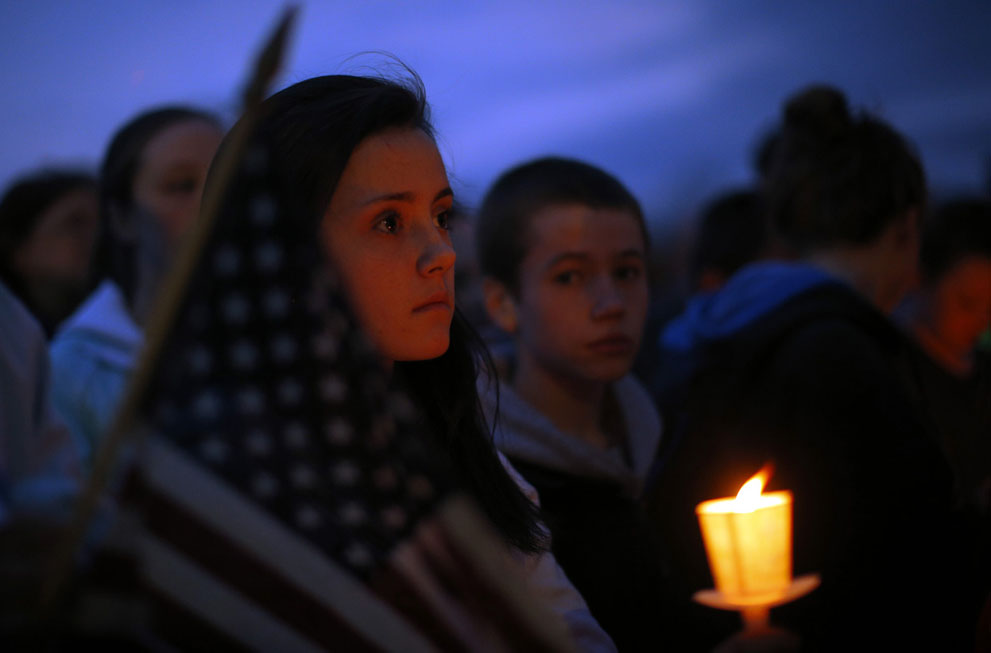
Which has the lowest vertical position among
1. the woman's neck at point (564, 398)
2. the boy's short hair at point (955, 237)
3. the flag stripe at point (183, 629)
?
the woman's neck at point (564, 398)

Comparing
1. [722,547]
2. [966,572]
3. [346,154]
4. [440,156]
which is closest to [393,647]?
[722,547]

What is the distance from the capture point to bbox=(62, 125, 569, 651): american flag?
1.08 metres

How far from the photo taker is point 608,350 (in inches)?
117

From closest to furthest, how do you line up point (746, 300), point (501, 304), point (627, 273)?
point (627, 273), point (501, 304), point (746, 300)

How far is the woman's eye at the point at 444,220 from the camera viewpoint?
214 centimetres

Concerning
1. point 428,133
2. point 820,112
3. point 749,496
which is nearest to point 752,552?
point 749,496

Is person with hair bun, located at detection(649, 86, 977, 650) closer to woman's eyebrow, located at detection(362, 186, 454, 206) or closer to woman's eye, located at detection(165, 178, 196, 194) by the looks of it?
woman's eyebrow, located at detection(362, 186, 454, 206)

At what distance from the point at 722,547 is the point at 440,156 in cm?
118

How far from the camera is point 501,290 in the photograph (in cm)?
327

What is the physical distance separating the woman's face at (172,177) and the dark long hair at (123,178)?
0.03 metres

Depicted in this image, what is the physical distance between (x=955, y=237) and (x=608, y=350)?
2808 mm

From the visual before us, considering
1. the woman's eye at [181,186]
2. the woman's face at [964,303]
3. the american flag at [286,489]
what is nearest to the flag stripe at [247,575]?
the american flag at [286,489]

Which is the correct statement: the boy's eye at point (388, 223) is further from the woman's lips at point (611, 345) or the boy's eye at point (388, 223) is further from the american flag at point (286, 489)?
the woman's lips at point (611, 345)

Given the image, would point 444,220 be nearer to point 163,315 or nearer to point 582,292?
point 582,292
